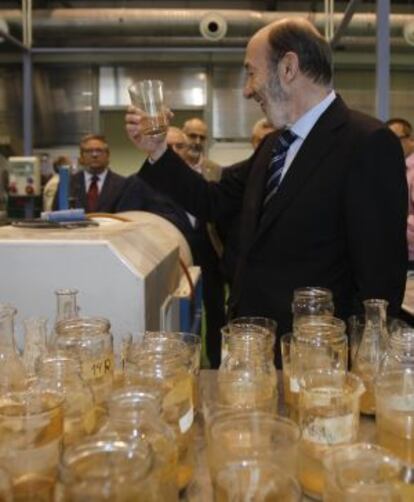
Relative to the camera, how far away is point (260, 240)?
65.8 inches

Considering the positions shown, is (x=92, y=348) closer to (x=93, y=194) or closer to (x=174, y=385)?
(x=174, y=385)

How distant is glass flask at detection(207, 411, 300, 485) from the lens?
0.61 meters

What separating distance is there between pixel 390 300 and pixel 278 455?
1027 mm

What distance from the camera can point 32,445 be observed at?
618 millimetres

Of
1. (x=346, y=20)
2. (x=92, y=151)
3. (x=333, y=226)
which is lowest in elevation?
(x=333, y=226)

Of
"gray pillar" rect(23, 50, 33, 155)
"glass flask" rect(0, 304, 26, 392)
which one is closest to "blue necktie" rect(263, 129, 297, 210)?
"glass flask" rect(0, 304, 26, 392)

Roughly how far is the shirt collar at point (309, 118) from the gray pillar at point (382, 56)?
4.96 feet

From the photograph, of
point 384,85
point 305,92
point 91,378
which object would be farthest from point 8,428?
point 384,85

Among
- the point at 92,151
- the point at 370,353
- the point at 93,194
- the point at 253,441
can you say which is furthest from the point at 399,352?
the point at 92,151

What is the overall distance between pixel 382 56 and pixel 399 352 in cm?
251

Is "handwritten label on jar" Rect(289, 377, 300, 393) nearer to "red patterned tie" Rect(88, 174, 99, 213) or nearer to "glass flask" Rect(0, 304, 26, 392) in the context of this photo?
"glass flask" Rect(0, 304, 26, 392)

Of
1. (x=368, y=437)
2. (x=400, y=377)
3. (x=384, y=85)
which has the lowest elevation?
(x=368, y=437)

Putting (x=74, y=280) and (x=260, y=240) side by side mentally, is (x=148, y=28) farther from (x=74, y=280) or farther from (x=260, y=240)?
(x=74, y=280)

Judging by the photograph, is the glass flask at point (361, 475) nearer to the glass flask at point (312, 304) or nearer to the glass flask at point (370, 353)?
the glass flask at point (370, 353)
